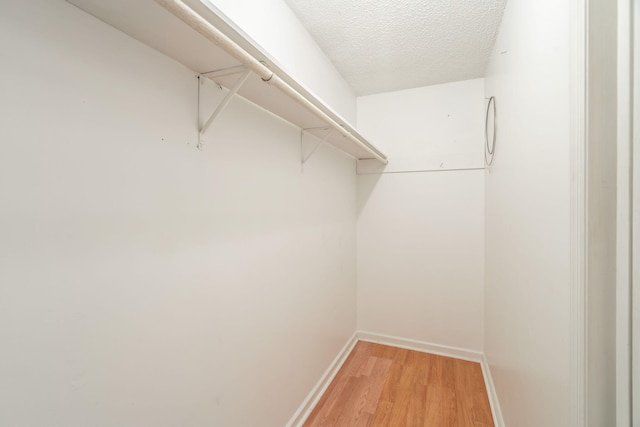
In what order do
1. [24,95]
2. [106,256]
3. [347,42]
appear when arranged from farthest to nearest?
[347,42] → [106,256] → [24,95]

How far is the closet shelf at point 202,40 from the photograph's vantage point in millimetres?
611

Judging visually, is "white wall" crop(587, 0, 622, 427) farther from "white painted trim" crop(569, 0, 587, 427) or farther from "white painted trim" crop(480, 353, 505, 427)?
"white painted trim" crop(480, 353, 505, 427)

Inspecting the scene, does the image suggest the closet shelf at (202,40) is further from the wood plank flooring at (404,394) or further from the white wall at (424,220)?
the wood plank flooring at (404,394)

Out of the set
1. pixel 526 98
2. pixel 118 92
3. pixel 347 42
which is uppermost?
pixel 347 42

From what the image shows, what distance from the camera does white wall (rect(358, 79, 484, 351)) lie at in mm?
2307

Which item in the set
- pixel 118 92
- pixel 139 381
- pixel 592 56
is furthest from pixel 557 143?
pixel 139 381

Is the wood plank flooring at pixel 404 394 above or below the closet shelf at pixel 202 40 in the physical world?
below

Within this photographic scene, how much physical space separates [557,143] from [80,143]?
129cm

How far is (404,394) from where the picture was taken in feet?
6.16

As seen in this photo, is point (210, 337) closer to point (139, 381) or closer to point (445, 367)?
point (139, 381)

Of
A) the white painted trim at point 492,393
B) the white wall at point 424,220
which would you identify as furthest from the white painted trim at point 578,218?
A: the white wall at point 424,220

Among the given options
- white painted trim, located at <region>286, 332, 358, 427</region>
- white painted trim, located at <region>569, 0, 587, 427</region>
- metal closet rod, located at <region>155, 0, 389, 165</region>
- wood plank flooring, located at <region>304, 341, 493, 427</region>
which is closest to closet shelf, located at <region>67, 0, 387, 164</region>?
metal closet rod, located at <region>155, 0, 389, 165</region>

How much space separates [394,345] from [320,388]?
0.99 m

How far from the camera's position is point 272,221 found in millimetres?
1364
